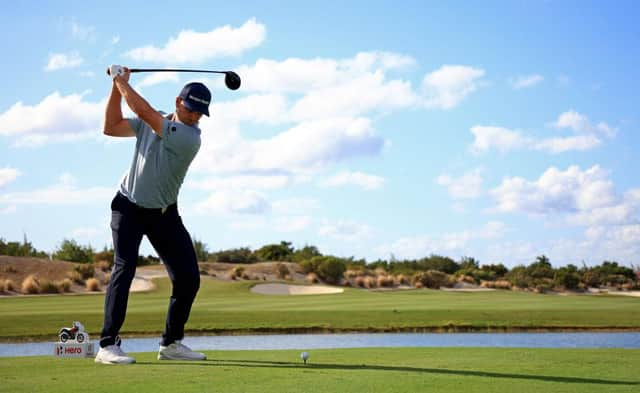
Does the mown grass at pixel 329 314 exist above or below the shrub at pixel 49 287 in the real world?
below

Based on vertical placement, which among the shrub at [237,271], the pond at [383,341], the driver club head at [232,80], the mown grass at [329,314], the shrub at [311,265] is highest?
the driver club head at [232,80]

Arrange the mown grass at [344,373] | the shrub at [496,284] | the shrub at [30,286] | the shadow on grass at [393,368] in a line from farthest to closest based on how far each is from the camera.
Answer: the shrub at [496,284] → the shrub at [30,286] → the shadow on grass at [393,368] → the mown grass at [344,373]

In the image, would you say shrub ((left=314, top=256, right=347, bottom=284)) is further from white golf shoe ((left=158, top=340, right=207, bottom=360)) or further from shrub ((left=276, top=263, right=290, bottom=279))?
white golf shoe ((left=158, top=340, right=207, bottom=360))

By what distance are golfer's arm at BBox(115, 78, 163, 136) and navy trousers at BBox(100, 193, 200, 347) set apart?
2.57 feet

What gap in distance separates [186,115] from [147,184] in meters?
0.67

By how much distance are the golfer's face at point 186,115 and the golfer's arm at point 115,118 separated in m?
0.44

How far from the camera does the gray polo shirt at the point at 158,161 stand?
6703 mm

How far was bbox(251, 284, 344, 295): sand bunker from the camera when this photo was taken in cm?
3466

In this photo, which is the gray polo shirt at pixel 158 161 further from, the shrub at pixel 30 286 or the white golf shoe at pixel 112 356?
the shrub at pixel 30 286

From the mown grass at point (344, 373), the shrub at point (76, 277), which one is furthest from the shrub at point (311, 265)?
the mown grass at point (344, 373)

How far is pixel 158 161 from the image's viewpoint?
6.78 metres

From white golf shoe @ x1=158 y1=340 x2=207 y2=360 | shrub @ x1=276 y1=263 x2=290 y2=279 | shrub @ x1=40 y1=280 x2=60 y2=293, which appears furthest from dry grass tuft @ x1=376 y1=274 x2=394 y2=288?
white golf shoe @ x1=158 y1=340 x2=207 y2=360

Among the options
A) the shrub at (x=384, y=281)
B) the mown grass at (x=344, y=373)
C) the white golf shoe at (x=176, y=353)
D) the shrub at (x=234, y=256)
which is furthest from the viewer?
the shrub at (x=234, y=256)

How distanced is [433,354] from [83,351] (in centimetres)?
340
